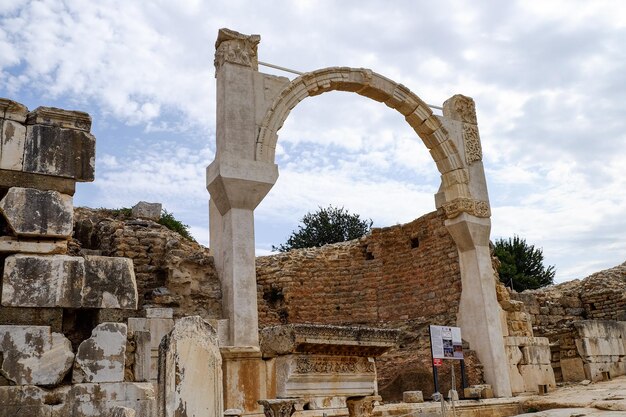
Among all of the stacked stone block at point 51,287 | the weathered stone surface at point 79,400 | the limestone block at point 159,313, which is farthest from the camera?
the limestone block at point 159,313

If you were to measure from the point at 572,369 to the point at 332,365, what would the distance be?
9.18 meters

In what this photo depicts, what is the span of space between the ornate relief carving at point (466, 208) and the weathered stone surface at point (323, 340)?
6.69m

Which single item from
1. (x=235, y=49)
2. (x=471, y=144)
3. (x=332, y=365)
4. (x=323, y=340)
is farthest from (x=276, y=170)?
(x=471, y=144)

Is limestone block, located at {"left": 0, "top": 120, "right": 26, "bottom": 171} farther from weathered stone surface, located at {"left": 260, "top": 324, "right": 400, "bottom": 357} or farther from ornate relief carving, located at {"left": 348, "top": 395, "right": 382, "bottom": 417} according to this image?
ornate relief carving, located at {"left": 348, "top": 395, "right": 382, "bottom": 417}

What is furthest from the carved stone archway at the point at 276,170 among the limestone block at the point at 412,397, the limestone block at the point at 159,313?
the limestone block at the point at 412,397

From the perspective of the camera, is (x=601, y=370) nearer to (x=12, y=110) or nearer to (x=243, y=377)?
(x=243, y=377)

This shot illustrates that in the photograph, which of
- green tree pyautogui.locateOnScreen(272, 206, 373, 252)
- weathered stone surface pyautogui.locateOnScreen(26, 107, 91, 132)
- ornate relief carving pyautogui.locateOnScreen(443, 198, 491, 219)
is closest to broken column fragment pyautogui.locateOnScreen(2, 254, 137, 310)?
weathered stone surface pyautogui.locateOnScreen(26, 107, 91, 132)

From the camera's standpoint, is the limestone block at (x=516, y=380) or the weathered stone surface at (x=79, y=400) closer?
the weathered stone surface at (x=79, y=400)

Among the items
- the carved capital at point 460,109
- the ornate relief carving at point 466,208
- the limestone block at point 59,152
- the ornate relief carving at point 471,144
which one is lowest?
the limestone block at point 59,152

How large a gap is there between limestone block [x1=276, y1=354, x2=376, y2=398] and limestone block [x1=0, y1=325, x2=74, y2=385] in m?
2.01

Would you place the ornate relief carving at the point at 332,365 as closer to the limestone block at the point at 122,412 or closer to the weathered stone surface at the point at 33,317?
the limestone block at the point at 122,412

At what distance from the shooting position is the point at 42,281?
420 cm

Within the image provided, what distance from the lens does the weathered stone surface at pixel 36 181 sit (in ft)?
14.2

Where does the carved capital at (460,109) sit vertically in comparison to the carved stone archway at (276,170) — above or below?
above
